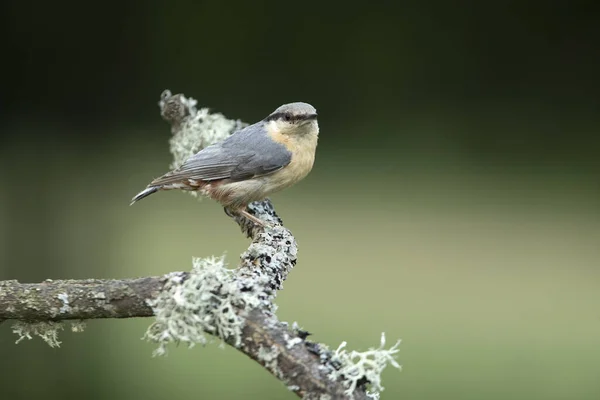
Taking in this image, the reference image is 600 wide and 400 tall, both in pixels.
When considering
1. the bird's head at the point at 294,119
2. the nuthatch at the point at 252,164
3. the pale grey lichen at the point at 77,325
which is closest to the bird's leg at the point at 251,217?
the nuthatch at the point at 252,164

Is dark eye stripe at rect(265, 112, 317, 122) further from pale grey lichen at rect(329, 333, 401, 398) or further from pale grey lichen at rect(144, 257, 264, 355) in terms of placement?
pale grey lichen at rect(329, 333, 401, 398)

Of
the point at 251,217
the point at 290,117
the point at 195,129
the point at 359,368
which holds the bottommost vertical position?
the point at 359,368

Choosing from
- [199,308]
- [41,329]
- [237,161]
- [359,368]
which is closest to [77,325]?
[41,329]

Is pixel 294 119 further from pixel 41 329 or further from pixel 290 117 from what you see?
pixel 41 329

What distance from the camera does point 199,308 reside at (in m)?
0.89

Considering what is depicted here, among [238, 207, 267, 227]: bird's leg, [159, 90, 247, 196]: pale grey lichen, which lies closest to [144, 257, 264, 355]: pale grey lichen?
[238, 207, 267, 227]: bird's leg

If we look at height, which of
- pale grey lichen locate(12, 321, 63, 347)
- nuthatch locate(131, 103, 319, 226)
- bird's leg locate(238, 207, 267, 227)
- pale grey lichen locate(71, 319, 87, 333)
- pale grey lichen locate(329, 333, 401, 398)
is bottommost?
pale grey lichen locate(329, 333, 401, 398)

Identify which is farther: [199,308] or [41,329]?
[41,329]

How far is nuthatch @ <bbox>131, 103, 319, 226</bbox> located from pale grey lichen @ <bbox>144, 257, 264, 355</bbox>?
1.96 ft

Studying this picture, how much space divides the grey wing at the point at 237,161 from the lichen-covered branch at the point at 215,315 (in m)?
0.40

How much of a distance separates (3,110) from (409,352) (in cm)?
190

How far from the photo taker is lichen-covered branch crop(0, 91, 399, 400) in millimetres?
790

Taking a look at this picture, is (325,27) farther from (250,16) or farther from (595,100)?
(595,100)

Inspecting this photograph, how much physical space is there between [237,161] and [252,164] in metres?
0.04
